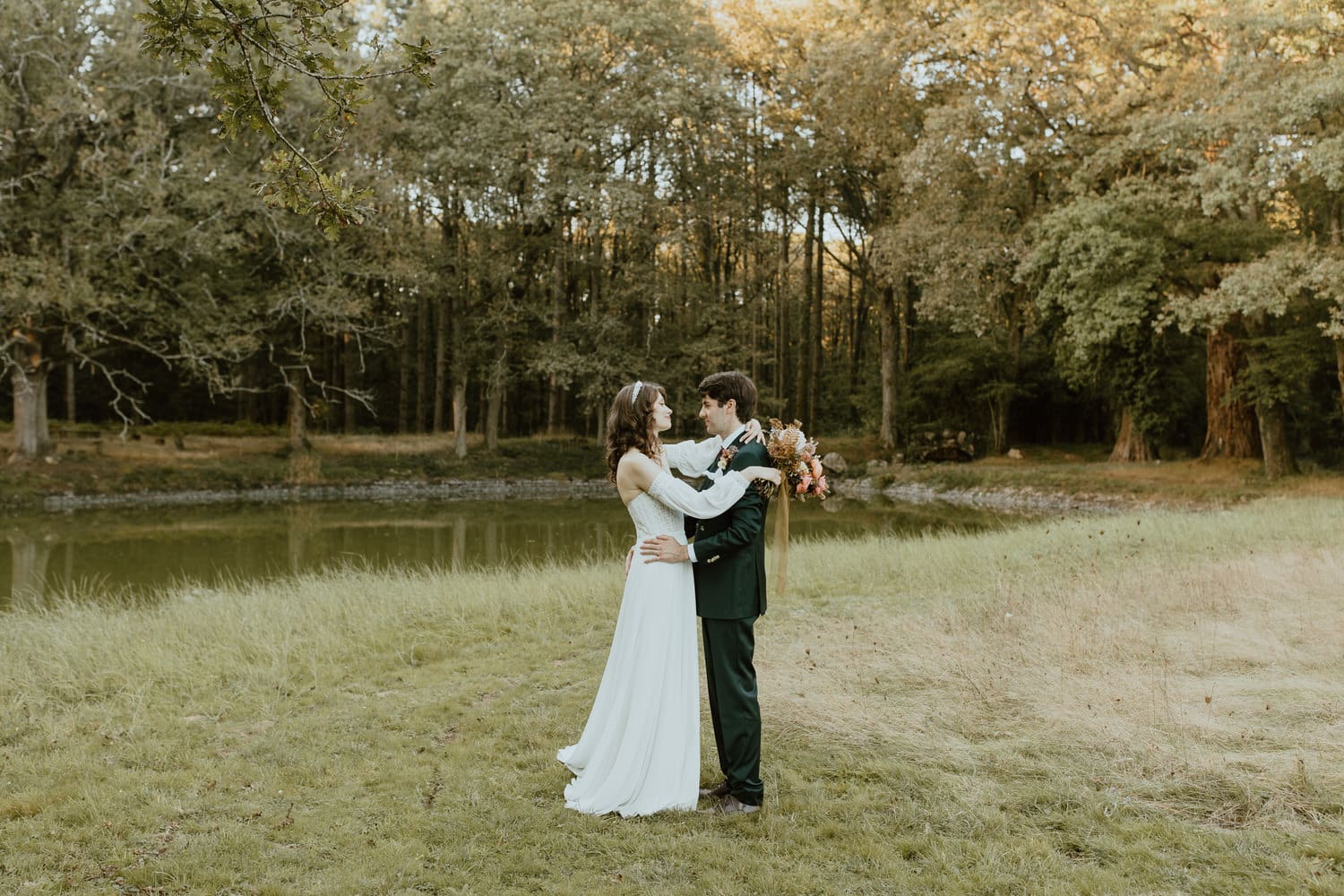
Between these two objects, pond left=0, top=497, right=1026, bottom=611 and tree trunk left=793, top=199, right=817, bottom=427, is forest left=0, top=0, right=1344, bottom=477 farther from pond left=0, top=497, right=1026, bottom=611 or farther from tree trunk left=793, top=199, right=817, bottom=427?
pond left=0, top=497, right=1026, bottom=611

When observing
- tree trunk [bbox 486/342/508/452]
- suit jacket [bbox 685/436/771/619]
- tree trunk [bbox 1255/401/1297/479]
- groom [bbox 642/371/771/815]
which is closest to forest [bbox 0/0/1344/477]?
tree trunk [bbox 1255/401/1297/479]

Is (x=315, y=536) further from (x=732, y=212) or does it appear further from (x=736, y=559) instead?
(x=736, y=559)

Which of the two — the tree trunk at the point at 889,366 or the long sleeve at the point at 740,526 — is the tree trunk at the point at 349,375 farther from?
the long sleeve at the point at 740,526

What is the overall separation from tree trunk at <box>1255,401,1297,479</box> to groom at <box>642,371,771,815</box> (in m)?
21.8

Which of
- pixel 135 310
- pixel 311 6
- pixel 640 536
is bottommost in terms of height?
pixel 640 536

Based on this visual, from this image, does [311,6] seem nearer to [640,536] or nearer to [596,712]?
[640,536]

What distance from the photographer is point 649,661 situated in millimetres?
4848

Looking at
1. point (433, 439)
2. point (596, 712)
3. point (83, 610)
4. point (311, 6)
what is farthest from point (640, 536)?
point (433, 439)

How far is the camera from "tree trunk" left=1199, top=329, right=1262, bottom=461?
25.1 meters

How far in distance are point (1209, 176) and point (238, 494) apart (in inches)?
972

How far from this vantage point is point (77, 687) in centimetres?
721

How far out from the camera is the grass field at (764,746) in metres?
4.21

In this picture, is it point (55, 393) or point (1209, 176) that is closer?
point (1209, 176)

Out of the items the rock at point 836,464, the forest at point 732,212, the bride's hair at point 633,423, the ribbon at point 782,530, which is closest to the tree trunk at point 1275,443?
the forest at point 732,212
